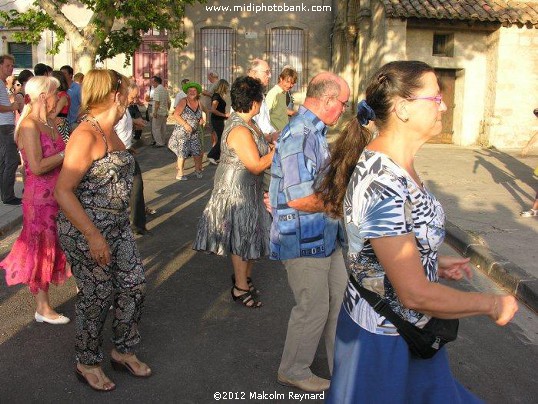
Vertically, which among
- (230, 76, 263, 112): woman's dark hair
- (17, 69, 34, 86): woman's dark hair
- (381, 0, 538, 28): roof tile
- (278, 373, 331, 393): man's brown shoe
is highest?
(381, 0, 538, 28): roof tile

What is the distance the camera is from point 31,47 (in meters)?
25.2

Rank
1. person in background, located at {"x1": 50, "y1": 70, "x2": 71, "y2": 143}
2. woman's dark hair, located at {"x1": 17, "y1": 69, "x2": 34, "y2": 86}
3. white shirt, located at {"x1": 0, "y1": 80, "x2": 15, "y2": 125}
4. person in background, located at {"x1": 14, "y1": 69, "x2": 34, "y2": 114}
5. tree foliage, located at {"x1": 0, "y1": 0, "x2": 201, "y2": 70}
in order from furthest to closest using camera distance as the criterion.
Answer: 1. tree foliage, located at {"x1": 0, "y1": 0, "x2": 201, "y2": 70}
2. woman's dark hair, located at {"x1": 17, "y1": 69, "x2": 34, "y2": 86}
3. person in background, located at {"x1": 14, "y1": 69, "x2": 34, "y2": 114}
4. white shirt, located at {"x1": 0, "y1": 80, "x2": 15, "y2": 125}
5. person in background, located at {"x1": 50, "y1": 70, "x2": 71, "y2": 143}

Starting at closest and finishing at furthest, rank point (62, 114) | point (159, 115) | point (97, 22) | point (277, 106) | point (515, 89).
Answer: point (62, 114) < point (277, 106) < point (97, 22) < point (159, 115) < point (515, 89)

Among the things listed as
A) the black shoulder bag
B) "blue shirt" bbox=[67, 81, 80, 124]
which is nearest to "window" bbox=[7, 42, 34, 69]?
"blue shirt" bbox=[67, 81, 80, 124]

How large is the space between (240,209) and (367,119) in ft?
8.98

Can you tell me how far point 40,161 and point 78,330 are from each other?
140 cm

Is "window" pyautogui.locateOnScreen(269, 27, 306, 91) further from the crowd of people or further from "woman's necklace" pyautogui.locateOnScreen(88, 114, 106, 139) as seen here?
"woman's necklace" pyautogui.locateOnScreen(88, 114, 106, 139)

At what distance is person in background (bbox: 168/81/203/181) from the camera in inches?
441

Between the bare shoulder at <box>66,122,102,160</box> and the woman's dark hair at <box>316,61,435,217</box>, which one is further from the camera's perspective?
the bare shoulder at <box>66,122,102,160</box>

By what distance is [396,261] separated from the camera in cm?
197

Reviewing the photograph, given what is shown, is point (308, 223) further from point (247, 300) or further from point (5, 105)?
point (5, 105)

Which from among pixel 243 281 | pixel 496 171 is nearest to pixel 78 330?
pixel 243 281

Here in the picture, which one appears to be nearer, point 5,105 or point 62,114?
point 62,114

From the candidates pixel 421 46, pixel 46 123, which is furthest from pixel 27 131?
pixel 421 46
